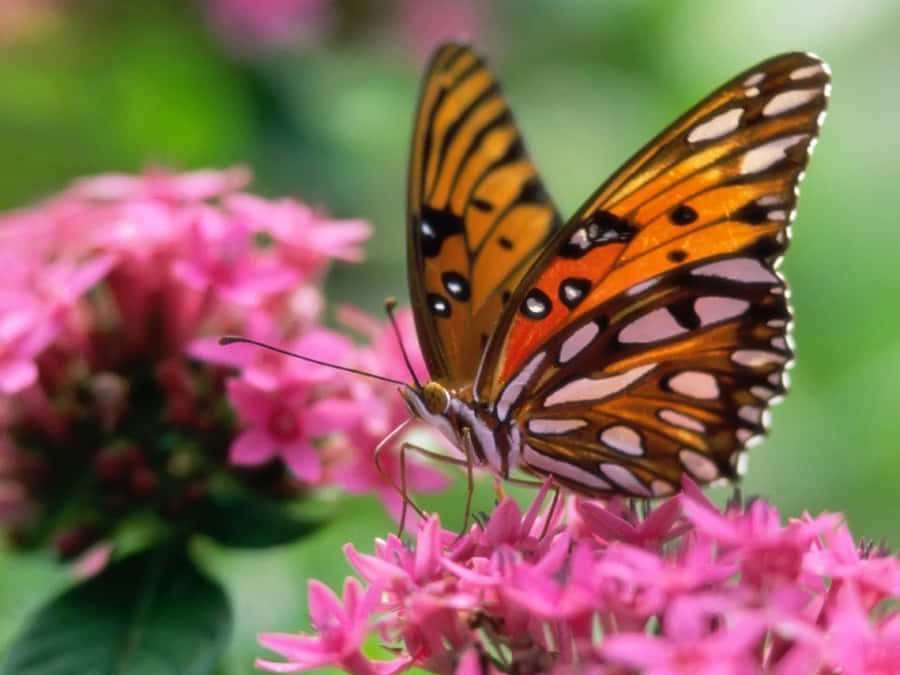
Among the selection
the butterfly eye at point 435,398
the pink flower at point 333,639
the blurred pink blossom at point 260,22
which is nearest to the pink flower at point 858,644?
the pink flower at point 333,639

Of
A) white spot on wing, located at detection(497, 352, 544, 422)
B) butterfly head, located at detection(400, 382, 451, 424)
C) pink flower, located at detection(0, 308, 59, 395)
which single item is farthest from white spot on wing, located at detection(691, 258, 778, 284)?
pink flower, located at detection(0, 308, 59, 395)

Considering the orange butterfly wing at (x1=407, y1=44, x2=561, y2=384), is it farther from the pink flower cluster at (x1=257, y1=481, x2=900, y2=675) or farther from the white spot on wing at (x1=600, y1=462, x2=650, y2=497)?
the pink flower cluster at (x1=257, y1=481, x2=900, y2=675)

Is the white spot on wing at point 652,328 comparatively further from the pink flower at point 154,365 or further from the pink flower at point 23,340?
the pink flower at point 23,340

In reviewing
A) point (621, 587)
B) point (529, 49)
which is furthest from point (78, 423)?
point (529, 49)

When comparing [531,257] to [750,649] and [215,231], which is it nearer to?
[215,231]

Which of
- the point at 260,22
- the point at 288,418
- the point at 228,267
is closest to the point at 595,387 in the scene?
the point at 288,418

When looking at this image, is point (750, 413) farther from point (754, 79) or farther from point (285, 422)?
point (285, 422)
